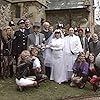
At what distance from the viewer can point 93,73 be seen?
10109 mm

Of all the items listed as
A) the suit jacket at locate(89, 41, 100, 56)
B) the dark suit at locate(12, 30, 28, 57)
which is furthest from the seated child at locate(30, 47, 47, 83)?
the suit jacket at locate(89, 41, 100, 56)

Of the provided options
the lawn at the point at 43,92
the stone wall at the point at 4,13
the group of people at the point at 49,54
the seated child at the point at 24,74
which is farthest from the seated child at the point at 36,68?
the stone wall at the point at 4,13

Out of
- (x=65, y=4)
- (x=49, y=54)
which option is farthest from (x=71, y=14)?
(x=49, y=54)

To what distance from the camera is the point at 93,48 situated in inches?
431

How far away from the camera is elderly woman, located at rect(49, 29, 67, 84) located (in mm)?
10516

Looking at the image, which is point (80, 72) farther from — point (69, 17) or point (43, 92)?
point (69, 17)

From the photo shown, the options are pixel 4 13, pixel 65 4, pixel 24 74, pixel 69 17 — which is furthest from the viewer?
pixel 65 4

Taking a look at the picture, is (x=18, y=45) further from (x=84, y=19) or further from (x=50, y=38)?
(x=84, y=19)

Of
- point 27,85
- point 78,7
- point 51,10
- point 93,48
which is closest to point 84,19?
point 78,7

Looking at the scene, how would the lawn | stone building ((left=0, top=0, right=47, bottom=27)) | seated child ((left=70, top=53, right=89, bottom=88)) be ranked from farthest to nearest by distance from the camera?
1. stone building ((left=0, top=0, right=47, bottom=27))
2. seated child ((left=70, top=53, right=89, bottom=88))
3. the lawn

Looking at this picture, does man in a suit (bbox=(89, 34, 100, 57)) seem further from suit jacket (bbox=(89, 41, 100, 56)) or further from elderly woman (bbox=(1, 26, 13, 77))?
elderly woman (bbox=(1, 26, 13, 77))

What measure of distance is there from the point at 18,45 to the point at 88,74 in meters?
2.46

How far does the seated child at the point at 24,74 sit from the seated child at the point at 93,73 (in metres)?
1.96

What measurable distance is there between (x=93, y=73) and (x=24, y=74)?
2.40 m
